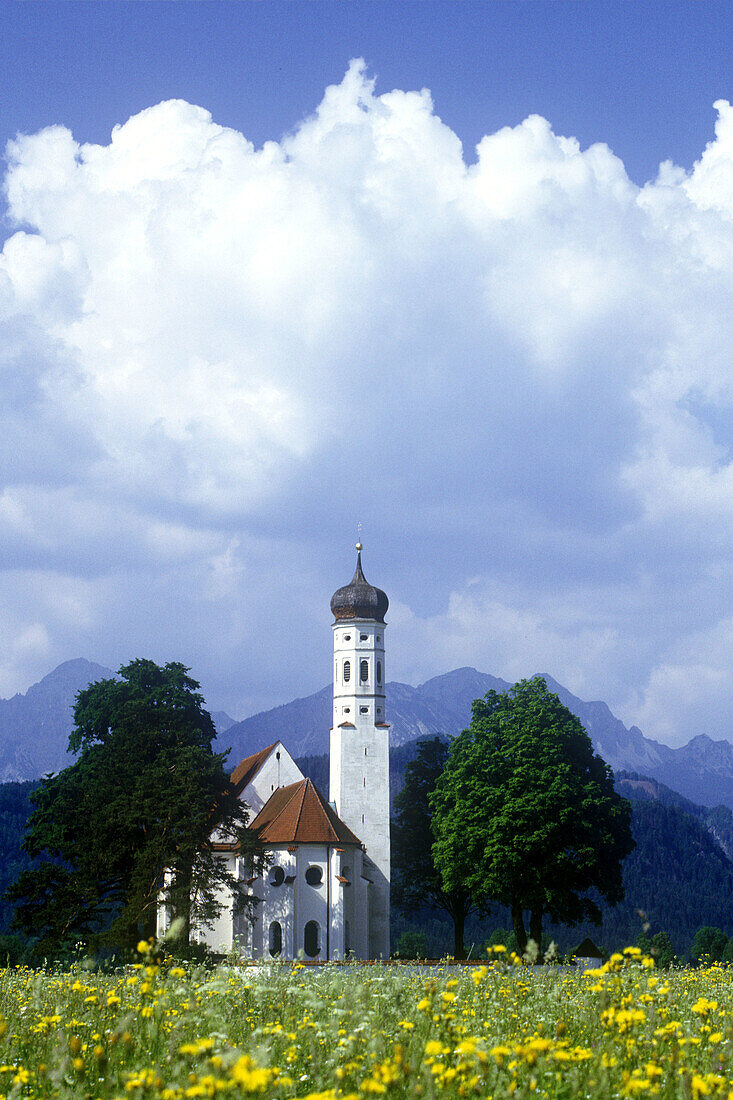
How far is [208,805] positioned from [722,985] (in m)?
33.1

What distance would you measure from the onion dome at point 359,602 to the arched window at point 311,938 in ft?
61.2

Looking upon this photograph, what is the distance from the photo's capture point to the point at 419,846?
62156mm

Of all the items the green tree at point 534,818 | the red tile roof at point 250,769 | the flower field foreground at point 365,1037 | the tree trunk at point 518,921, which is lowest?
→ the tree trunk at point 518,921

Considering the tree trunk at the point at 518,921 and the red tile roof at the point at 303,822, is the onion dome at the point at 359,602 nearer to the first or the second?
the red tile roof at the point at 303,822

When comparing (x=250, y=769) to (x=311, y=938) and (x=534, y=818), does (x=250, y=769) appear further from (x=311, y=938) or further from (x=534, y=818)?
(x=534, y=818)

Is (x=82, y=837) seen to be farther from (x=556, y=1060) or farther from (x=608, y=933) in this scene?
(x=608, y=933)

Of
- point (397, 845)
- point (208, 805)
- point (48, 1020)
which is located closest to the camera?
point (48, 1020)

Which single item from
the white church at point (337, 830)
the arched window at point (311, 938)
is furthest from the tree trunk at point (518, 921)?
the arched window at point (311, 938)

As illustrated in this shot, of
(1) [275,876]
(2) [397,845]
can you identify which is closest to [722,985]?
(1) [275,876]

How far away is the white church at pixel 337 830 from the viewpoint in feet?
179

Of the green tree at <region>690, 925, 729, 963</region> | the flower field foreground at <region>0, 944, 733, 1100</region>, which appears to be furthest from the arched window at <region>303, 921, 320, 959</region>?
the green tree at <region>690, 925, 729, 963</region>

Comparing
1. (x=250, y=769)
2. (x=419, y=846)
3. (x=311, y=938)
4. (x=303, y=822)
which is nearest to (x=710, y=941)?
(x=419, y=846)

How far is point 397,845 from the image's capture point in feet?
205

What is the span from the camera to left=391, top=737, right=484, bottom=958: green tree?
199 ft
